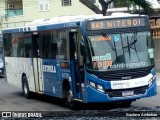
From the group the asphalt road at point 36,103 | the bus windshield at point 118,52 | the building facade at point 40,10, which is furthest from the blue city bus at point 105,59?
the building facade at point 40,10

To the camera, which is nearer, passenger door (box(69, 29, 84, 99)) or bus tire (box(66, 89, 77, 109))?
passenger door (box(69, 29, 84, 99))

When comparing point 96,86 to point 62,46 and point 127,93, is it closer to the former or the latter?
point 127,93

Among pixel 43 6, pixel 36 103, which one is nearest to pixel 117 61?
pixel 36 103

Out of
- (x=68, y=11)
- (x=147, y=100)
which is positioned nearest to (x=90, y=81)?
(x=147, y=100)

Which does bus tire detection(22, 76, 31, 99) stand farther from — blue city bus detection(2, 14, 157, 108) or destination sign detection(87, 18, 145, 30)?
destination sign detection(87, 18, 145, 30)

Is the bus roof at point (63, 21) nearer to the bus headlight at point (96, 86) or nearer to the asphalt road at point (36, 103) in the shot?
the bus headlight at point (96, 86)

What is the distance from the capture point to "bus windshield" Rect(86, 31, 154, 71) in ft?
40.8

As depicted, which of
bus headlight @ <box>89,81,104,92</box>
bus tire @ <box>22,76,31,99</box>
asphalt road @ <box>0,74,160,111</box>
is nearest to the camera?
bus headlight @ <box>89,81,104,92</box>

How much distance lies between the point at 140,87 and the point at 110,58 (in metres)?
1.15

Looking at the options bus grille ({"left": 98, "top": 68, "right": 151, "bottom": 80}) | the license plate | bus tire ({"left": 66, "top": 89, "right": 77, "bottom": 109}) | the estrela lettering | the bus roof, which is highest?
the bus roof

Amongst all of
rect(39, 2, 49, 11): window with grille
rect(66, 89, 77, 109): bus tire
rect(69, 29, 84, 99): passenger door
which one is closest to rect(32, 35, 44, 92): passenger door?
rect(66, 89, 77, 109): bus tire

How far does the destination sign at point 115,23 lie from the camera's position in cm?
1265

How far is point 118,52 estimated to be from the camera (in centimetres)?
1254

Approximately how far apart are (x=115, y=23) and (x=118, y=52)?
88 centimetres
